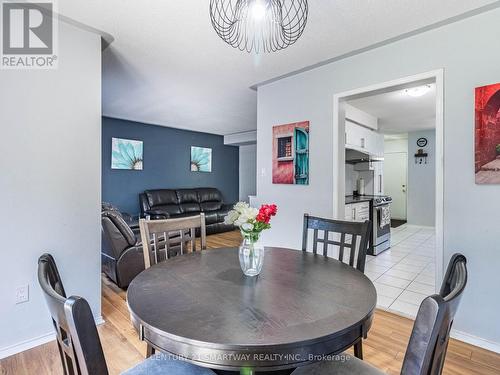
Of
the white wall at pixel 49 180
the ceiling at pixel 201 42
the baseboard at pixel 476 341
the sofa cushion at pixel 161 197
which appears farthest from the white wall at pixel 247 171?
the baseboard at pixel 476 341

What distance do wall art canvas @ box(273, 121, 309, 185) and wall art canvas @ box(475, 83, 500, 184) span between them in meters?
1.48

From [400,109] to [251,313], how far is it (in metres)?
4.65

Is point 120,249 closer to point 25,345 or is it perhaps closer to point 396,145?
point 25,345

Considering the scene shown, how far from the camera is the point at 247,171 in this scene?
785 centimetres

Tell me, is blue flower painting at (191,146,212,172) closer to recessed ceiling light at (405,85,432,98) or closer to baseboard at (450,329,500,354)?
recessed ceiling light at (405,85,432,98)

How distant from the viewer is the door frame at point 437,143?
2.18m

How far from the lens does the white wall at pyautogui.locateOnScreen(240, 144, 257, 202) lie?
7715 millimetres

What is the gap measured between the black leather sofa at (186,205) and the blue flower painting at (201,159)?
59 cm

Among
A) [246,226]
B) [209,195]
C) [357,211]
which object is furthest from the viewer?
[209,195]

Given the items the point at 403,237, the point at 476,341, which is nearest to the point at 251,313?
the point at 476,341

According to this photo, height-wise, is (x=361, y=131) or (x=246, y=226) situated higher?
(x=361, y=131)

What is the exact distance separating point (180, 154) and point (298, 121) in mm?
4107

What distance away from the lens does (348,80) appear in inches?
107

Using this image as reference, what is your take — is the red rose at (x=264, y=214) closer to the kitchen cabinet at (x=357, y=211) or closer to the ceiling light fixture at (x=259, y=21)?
the ceiling light fixture at (x=259, y=21)
